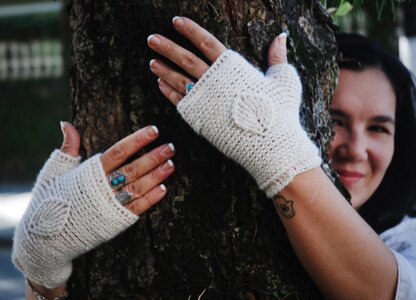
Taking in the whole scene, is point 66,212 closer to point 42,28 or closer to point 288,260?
point 288,260

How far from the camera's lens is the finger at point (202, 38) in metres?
1.52

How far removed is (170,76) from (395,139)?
1521 mm

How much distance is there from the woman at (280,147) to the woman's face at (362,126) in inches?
34.9

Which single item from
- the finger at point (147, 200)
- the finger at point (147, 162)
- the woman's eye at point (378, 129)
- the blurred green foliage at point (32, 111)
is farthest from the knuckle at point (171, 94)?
the blurred green foliage at point (32, 111)

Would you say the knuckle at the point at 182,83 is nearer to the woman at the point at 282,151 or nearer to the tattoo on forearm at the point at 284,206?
the woman at the point at 282,151

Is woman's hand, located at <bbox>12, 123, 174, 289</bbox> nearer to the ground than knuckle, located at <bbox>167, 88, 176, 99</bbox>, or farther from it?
nearer to the ground

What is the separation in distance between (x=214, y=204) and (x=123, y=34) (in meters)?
0.49

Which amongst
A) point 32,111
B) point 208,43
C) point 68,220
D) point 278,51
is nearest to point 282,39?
point 278,51

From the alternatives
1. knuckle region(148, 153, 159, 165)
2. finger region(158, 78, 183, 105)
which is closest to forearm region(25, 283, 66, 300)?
knuckle region(148, 153, 159, 165)

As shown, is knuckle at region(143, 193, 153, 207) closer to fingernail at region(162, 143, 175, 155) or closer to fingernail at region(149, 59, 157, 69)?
fingernail at region(162, 143, 175, 155)

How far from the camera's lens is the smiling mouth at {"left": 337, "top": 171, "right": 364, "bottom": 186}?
8.06 feet

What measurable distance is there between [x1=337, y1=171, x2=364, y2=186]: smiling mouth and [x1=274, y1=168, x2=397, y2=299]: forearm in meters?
0.90

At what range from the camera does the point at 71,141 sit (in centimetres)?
169

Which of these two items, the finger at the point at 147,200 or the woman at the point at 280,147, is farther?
the finger at the point at 147,200
